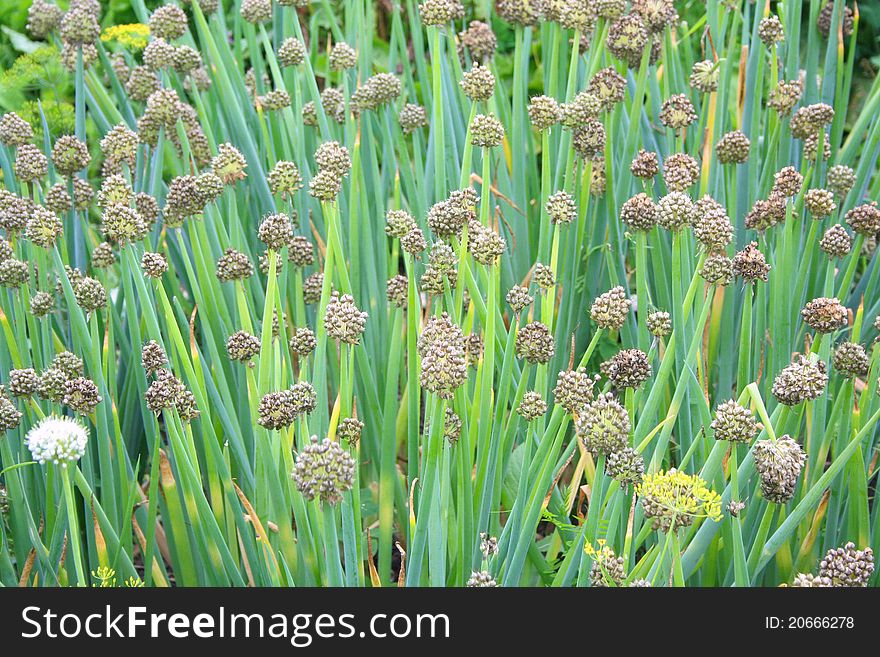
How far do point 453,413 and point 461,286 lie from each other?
0.28 m

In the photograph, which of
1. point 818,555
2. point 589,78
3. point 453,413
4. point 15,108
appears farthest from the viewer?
point 15,108

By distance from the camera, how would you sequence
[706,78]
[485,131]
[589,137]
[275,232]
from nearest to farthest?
[275,232] < [485,131] < [589,137] < [706,78]

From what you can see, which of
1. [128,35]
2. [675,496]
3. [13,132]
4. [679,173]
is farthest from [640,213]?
[128,35]

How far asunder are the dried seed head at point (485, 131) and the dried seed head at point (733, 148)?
2.00 ft

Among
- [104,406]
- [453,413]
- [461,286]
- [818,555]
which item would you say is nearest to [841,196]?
Result: [818,555]

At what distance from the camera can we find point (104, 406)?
197 cm

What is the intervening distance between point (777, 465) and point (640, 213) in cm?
61

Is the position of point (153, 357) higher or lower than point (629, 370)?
higher

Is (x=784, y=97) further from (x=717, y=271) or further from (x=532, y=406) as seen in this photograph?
(x=532, y=406)

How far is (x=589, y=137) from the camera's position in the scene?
229cm

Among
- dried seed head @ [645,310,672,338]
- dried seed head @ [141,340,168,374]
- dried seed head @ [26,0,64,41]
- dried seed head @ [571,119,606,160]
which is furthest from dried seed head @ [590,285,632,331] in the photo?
dried seed head @ [26,0,64,41]

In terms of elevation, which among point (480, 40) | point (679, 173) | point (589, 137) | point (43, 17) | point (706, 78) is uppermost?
point (43, 17)

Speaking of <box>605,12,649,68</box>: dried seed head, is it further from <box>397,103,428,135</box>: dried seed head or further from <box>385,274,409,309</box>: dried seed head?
<box>385,274,409,309</box>: dried seed head
